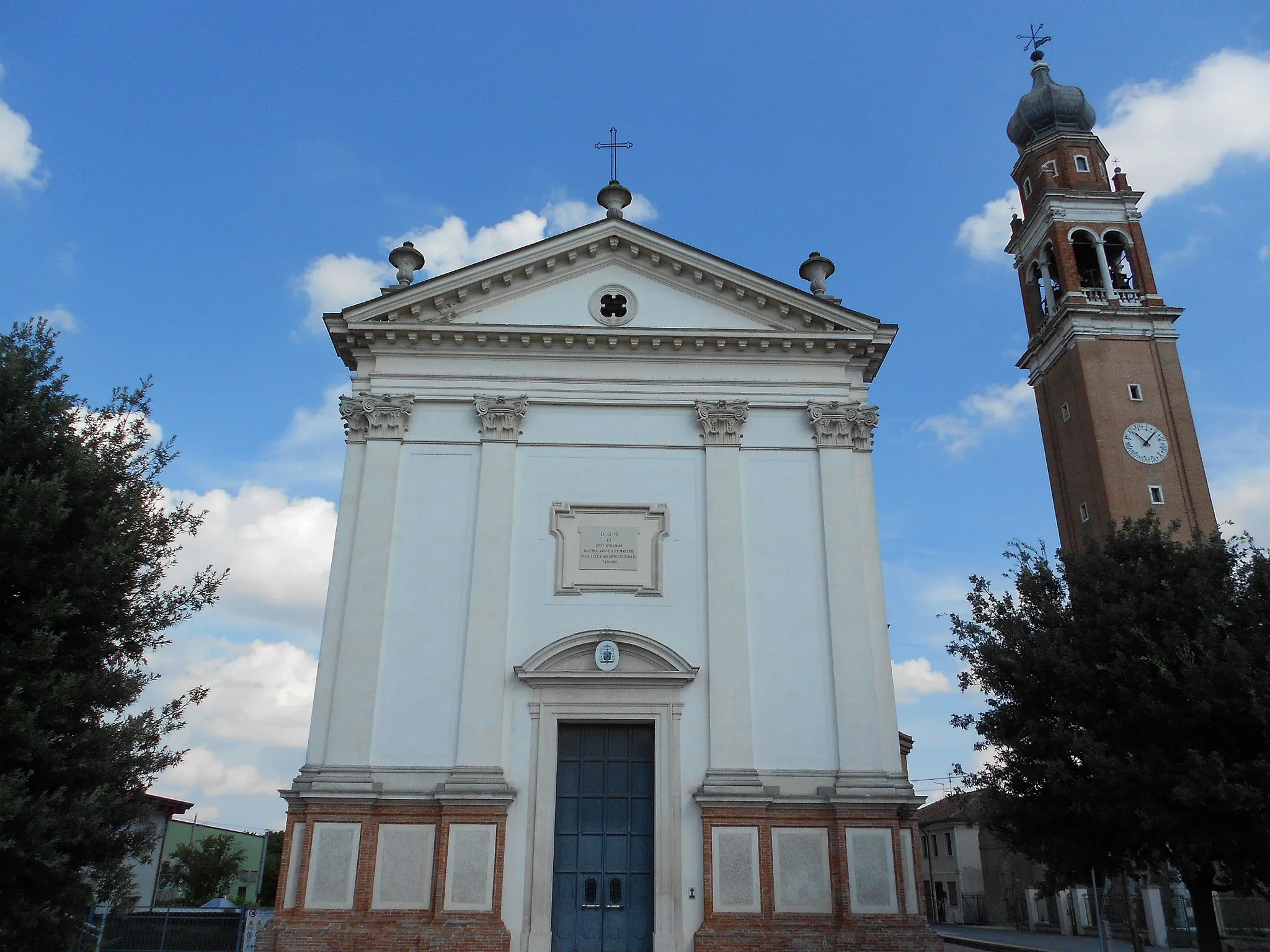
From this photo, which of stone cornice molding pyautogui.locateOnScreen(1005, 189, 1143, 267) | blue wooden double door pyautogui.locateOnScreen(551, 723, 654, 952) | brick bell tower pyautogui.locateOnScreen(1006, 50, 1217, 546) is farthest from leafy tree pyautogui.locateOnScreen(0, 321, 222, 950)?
stone cornice molding pyautogui.locateOnScreen(1005, 189, 1143, 267)

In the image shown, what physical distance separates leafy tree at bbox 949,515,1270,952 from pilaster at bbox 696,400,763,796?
138 inches

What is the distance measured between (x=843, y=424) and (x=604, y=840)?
804 cm

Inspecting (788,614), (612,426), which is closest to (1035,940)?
(788,614)

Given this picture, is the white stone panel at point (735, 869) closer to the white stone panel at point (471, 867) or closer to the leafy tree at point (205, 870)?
the white stone panel at point (471, 867)

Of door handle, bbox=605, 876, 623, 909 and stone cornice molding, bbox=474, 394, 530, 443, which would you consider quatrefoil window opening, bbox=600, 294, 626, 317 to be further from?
door handle, bbox=605, 876, 623, 909

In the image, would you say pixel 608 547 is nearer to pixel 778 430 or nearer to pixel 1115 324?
pixel 778 430

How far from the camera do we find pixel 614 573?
15.6 metres

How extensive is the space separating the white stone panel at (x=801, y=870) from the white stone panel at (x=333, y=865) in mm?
6139

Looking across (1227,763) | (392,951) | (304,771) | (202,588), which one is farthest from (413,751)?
(1227,763)

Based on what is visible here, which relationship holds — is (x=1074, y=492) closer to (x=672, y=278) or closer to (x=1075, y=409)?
(x=1075, y=409)

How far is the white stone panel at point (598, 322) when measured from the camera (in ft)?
56.4

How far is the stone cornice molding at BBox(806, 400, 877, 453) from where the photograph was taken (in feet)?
54.8

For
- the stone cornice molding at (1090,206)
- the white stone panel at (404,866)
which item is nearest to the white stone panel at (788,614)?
the white stone panel at (404,866)

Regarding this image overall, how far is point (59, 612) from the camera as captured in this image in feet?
30.6
